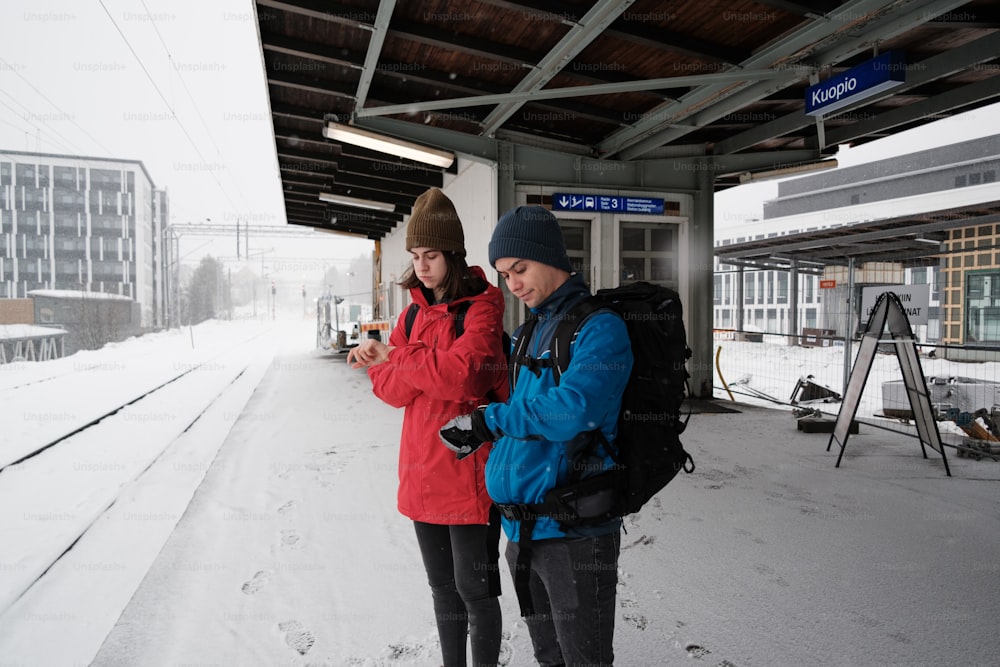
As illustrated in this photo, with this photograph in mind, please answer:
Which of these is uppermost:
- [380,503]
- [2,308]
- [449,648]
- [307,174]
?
[307,174]

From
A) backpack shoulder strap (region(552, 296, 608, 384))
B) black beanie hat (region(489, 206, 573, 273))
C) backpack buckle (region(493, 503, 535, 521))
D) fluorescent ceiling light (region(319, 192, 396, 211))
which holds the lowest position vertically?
backpack buckle (region(493, 503, 535, 521))

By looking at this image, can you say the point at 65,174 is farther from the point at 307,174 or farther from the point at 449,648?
the point at 449,648

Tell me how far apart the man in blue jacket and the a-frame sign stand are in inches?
186

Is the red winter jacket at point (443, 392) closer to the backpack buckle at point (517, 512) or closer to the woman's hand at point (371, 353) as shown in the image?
the woman's hand at point (371, 353)

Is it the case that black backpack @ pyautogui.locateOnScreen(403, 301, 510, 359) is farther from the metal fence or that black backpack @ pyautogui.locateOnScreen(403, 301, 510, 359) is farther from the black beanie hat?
the metal fence

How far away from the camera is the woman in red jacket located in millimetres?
1899

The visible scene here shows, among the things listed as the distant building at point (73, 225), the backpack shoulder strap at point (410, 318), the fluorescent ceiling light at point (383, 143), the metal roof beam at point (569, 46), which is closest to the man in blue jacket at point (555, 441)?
the backpack shoulder strap at point (410, 318)

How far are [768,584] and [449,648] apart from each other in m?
1.93

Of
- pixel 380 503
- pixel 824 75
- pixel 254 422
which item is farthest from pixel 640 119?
pixel 254 422

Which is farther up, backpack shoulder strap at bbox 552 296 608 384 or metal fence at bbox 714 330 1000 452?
backpack shoulder strap at bbox 552 296 608 384

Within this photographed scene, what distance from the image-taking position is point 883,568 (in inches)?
127

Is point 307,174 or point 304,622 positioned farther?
point 307,174

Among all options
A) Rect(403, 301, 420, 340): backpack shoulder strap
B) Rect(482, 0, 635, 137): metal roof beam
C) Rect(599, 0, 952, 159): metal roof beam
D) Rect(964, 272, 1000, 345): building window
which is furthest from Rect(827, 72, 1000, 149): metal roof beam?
Rect(964, 272, 1000, 345): building window

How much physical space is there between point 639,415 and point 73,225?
26.6 m
